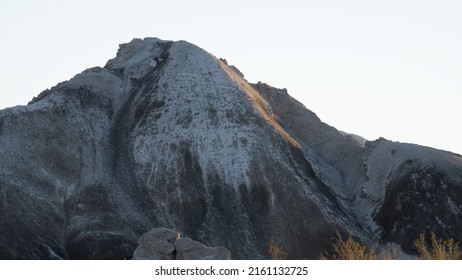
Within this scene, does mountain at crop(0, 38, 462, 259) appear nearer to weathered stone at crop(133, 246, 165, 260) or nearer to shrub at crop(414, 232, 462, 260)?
shrub at crop(414, 232, 462, 260)

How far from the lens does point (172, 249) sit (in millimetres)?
59188

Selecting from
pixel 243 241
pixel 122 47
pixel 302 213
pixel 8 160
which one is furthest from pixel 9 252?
pixel 122 47

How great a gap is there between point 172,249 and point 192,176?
39049 millimetres

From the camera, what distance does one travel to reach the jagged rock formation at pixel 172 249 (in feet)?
187

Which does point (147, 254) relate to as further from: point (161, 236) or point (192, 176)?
point (192, 176)

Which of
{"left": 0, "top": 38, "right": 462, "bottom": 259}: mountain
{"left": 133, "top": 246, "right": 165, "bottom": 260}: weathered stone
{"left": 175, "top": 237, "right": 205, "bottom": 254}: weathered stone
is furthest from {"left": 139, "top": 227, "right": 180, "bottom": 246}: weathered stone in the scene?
{"left": 0, "top": 38, "right": 462, "bottom": 259}: mountain

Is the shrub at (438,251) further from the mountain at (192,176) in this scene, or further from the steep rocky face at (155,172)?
the steep rocky face at (155,172)

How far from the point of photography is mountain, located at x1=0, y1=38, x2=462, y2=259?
91625 mm

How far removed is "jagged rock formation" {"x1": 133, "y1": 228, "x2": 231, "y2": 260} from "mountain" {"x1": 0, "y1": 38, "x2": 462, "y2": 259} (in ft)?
84.1

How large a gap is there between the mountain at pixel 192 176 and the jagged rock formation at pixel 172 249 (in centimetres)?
2565

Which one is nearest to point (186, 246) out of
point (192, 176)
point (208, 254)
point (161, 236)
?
point (208, 254)

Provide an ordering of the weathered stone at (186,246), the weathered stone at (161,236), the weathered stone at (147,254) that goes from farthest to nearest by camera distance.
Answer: the weathered stone at (161,236)
the weathered stone at (147,254)
the weathered stone at (186,246)

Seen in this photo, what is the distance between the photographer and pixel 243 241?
300 ft

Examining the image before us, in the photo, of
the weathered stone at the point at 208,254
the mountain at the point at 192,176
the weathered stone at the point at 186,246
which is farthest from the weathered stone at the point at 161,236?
the mountain at the point at 192,176
